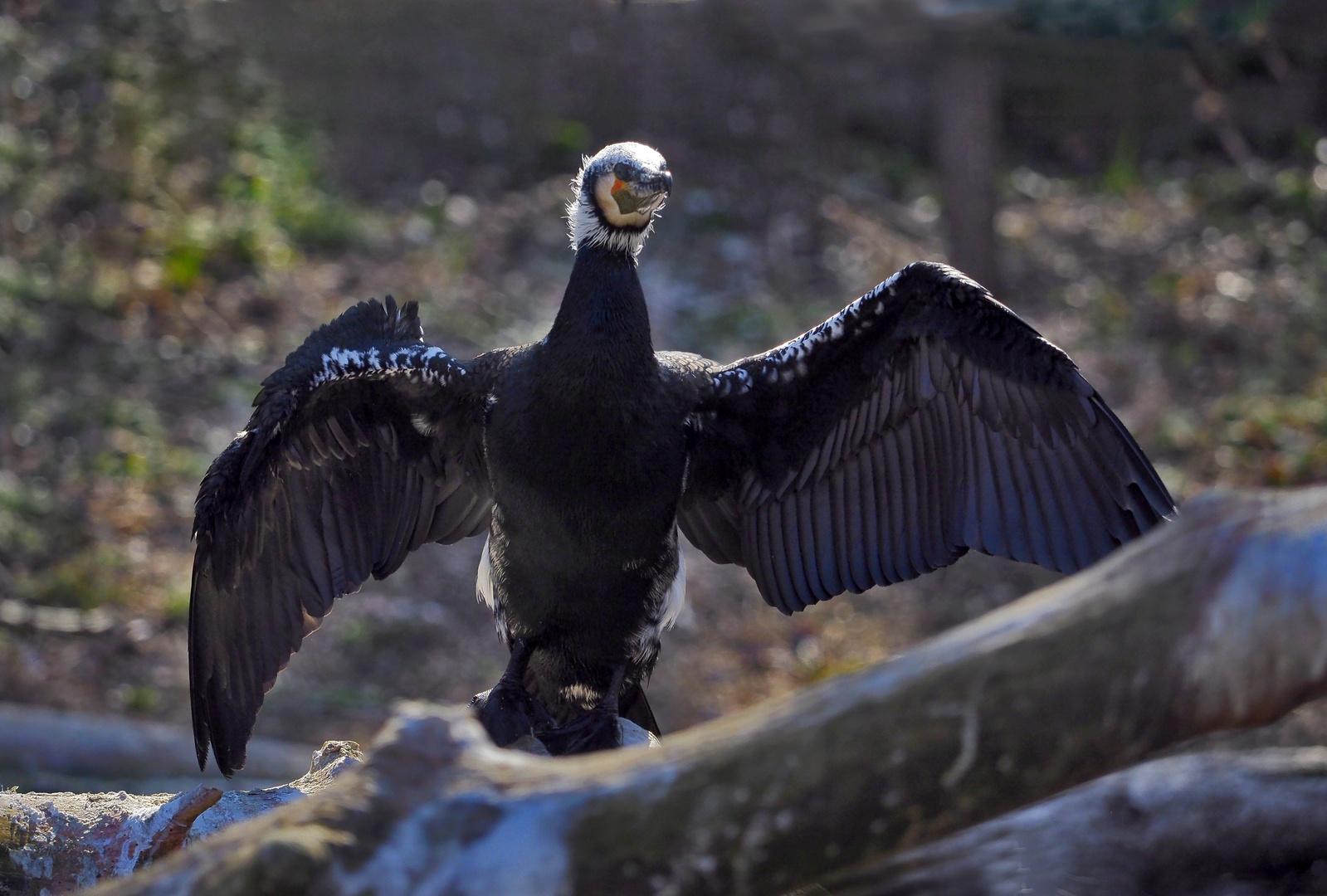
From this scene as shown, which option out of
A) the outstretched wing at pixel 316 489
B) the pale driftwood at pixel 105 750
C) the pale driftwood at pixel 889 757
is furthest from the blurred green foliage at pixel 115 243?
the pale driftwood at pixel 889 757

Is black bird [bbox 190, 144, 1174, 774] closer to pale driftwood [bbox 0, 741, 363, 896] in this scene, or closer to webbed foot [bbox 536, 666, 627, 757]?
webbed foot [bbox 536, 666, 627, 757]

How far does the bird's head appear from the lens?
3816mm

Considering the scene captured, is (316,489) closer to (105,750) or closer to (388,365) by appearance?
(388,365)

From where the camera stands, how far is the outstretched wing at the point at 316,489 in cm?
396

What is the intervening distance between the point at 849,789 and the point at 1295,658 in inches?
28.4

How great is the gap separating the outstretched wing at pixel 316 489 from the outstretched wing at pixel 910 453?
2.78 ft

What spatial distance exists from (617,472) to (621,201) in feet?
2.63

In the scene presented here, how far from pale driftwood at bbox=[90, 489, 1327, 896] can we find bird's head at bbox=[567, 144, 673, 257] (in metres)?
1.99

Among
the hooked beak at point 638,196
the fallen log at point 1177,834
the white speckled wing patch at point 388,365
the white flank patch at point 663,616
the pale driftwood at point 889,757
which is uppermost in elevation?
the hooked beak at point 638,196

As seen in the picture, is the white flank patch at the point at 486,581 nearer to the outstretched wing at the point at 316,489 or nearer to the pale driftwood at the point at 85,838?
the outstretched wing at the point at 316,489

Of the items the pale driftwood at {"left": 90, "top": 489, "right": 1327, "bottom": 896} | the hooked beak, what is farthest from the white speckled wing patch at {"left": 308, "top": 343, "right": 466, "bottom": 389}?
the pale driftwood at {"left": 90, "top": 489, "right": 1327, "bottom": 896}

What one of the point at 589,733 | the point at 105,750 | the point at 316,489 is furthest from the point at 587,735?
the point at 105,750

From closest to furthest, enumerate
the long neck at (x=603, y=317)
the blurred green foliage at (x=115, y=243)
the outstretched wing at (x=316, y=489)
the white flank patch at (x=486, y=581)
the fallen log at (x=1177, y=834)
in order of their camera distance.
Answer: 1. the fallen log at (x=1177, y=834)
2. the long neck at (x=603, y=317)
3. the outstretched wing at (x=316, y=489)
4. the white flank patch at (x=486, y=581)
5. the blurred green foliage at (x=115, y=243)

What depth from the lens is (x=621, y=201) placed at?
3809mm
